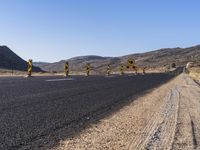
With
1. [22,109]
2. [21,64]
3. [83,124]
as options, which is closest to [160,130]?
[83,124]

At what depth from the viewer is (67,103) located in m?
13.8

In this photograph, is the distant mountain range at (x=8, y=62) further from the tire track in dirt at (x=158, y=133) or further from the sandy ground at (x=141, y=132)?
the tire track in dirt at (x=158, y=133)

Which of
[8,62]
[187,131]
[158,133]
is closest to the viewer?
[158,133]

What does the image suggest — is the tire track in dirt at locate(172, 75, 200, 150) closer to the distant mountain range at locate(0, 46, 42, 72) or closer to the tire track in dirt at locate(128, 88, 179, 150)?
the tire track in dirt at locate(128, 88, 179, 150)

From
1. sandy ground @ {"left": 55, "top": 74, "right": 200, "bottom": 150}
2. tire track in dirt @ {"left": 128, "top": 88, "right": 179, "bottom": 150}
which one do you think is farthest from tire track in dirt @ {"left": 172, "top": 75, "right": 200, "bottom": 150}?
tire track in dirt @ {"left": 128, "top": 88, "right": 179, "bottom": 150}

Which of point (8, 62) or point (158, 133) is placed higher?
point (8, 62)

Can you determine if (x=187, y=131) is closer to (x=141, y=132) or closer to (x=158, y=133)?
(x=158, y=133)

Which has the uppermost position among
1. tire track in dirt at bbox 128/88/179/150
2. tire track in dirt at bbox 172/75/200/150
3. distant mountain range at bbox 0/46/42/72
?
distant mountain range at bbox 0/46/42/72

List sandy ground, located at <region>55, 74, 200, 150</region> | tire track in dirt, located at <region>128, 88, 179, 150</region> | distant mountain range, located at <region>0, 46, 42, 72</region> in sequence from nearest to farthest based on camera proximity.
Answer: sandy ground, located at <region>55, 74, 200, 150</region> → tire track in dirt, located at <region>128, 88, 179, 150</region> → distant mountain range, located at <region>0, 46, 42, 72</region>

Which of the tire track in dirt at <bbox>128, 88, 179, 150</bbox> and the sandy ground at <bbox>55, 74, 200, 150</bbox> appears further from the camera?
the tire track in dirt at <bbox>128, 88, 179, 150</bbox>

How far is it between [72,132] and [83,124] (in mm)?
1225

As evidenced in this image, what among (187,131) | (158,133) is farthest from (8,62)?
(158,133)

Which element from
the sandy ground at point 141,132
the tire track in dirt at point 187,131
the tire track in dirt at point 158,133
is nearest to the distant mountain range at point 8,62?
the tire track in dirt at point 187,131

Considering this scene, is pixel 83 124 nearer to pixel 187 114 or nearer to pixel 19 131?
pixel 19 131
